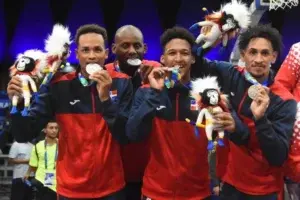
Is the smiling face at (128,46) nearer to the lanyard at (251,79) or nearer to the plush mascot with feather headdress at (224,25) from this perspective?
the plush mascot with feather headdress at (224,25)

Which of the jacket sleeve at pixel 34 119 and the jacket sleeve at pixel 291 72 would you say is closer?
the jacket sleeve at pixel 34 119

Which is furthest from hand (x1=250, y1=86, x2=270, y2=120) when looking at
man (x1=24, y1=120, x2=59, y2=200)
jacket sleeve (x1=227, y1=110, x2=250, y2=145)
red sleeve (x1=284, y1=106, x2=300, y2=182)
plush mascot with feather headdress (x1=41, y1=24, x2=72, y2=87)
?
man (x1=24, y1=120, x2=59, y2=200)

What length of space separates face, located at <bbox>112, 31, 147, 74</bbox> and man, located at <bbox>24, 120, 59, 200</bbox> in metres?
2.95

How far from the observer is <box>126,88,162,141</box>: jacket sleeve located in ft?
10.4

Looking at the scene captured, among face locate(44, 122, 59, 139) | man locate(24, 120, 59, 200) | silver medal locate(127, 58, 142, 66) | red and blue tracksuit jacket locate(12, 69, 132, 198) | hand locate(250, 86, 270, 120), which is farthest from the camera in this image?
face locate(44, 122, 59, 139)

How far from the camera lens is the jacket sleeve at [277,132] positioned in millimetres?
3014

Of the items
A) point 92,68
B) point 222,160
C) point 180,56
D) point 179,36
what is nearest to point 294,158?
point 222,160

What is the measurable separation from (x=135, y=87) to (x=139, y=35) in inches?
19.8

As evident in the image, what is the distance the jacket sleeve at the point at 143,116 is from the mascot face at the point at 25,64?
29.8 inches

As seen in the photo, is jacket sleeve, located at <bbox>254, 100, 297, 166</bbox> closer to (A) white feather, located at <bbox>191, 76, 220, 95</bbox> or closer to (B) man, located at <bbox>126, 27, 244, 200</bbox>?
(A) white feather, located at <bbox>191, 76, 220, 95</bbox>

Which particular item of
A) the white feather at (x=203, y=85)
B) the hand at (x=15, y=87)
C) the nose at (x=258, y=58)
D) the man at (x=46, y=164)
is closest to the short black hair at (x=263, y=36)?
the nose at (x=258, y=58)

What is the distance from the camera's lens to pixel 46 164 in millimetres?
6816

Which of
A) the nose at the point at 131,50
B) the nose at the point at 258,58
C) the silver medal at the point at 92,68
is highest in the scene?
the nose at the point at 131,50

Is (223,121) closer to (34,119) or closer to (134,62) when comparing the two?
(134,62)
